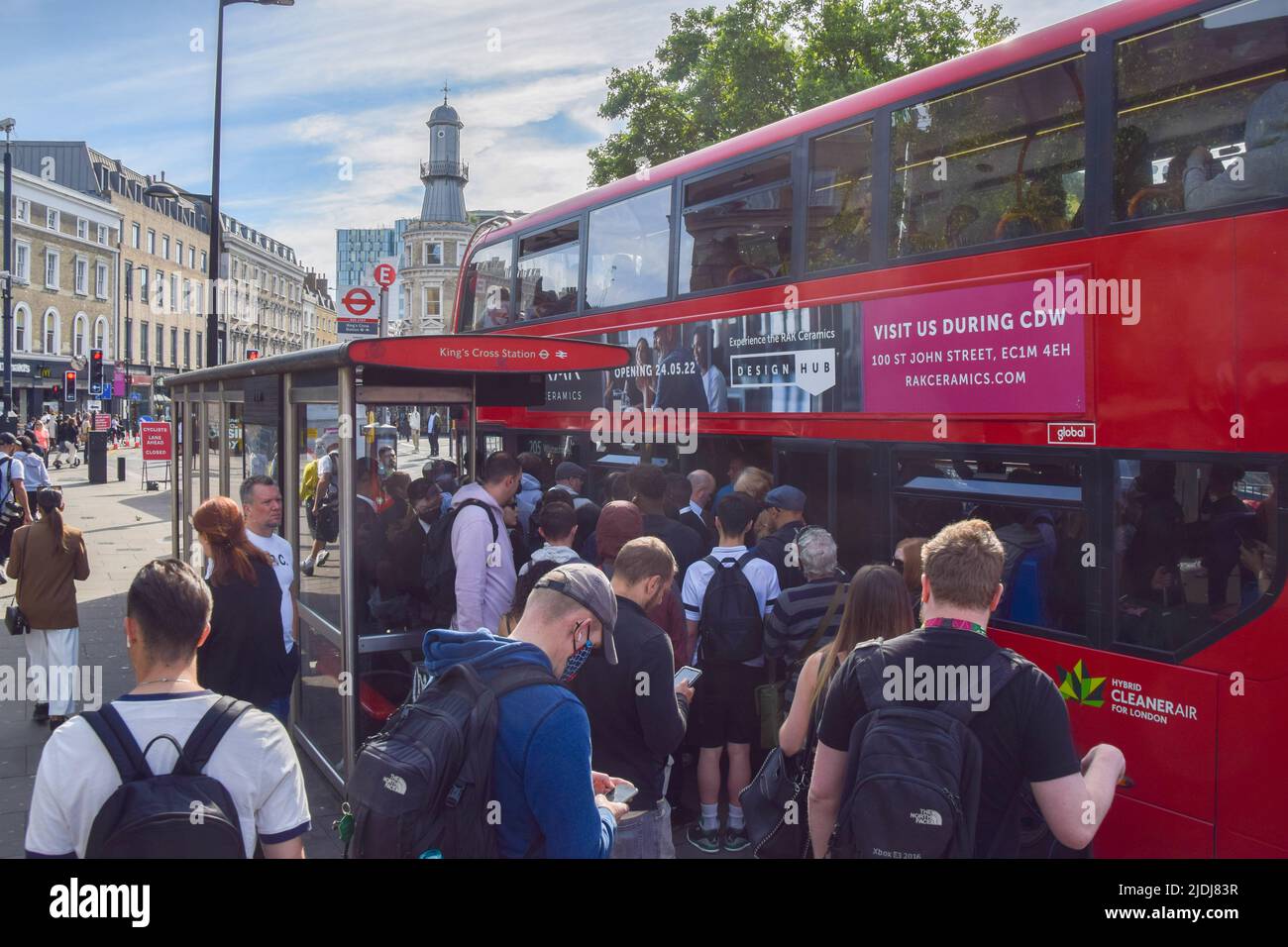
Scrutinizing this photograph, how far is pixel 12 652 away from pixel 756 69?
1943 cm

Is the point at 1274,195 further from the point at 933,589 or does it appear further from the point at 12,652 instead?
the point at 12,652

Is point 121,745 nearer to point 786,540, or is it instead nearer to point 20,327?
point 786,540

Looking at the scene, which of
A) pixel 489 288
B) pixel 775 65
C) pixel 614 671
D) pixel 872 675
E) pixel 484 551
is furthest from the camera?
pixel 775 65

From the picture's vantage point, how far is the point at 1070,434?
489 centimetres

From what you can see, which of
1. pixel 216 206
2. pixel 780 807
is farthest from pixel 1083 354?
pixel 216 206

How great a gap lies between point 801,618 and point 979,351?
1801mm

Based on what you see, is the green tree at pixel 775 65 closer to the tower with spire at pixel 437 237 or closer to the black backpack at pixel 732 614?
the black backpack at pixel 732 614

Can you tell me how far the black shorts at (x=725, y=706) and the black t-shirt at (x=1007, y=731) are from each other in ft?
8.50

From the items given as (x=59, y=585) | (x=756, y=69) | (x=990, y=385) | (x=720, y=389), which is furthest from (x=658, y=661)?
(x=756, y=69)

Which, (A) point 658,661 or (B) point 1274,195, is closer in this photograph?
(A) point 658,661

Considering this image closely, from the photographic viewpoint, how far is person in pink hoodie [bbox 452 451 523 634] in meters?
5.70

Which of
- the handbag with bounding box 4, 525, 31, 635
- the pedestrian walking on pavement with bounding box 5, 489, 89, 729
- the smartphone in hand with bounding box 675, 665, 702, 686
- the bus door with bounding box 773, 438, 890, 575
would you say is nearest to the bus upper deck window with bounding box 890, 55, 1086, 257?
the bus door with bounding box 773, 438, 890, 575

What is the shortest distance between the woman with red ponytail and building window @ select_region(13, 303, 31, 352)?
157 ft

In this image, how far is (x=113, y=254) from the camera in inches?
2132
